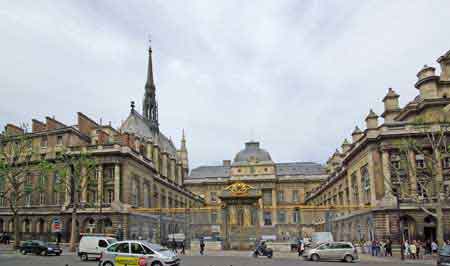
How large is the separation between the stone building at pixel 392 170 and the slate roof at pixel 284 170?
44.2 metres

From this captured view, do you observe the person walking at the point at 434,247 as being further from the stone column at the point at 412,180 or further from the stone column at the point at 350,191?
the stone column at the point at 350,191

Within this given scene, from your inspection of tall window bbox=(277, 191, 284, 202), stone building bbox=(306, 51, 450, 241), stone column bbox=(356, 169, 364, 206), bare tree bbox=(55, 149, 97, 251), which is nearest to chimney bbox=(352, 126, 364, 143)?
stone building bbox=(306, 51, 450, 241)

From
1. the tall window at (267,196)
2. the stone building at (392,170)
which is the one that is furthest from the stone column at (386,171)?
the tall window at (267,196)

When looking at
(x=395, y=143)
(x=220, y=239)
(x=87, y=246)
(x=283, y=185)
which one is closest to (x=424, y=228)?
(x=395, y=143)

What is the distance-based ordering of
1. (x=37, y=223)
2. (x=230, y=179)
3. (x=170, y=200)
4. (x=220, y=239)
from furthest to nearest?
(x=230, y=179) → (x=170, y=200) → (x=37, y=223) → (x=220, y=239)

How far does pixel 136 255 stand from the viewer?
18625 millimetres

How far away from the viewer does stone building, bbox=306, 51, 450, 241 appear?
40000mm

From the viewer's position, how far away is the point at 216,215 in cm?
5541

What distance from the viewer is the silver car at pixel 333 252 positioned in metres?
Result: 28.2

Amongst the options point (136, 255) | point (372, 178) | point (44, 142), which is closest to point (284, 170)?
point (372, 178)

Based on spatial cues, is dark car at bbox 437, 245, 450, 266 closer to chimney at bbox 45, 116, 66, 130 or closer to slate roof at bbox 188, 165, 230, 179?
chimney at bbox 45, 116, 66, 130

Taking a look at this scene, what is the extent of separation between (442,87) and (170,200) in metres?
45.7

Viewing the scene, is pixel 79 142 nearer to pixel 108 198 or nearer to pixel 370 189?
pixel 108 198

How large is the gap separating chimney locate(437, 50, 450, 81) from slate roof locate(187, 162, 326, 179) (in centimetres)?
5112
